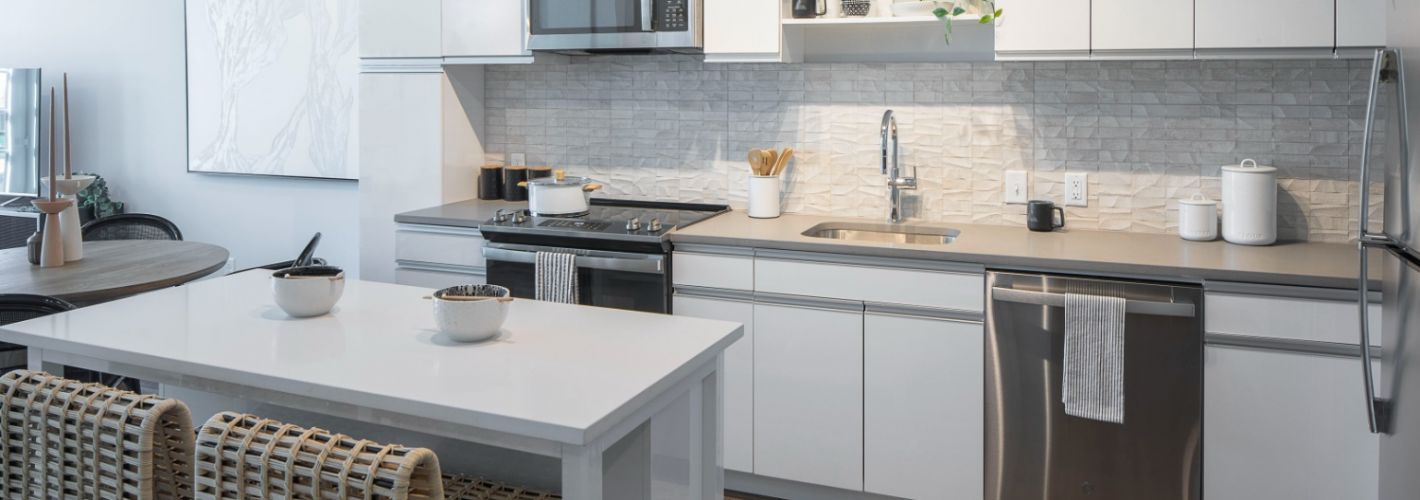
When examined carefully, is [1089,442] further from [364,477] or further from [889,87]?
[364,477]

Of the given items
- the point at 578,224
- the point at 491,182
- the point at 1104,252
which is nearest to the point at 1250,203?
the point at 1104,252

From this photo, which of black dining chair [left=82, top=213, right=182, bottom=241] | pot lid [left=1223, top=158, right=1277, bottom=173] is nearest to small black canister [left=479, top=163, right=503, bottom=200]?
black dining chair [left=82, top=213, right=182, bottom=241]

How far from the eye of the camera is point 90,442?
1.61 metres

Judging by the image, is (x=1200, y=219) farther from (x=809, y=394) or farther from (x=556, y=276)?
(x=556, y=276)

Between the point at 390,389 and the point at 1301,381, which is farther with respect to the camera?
the point at 1301,381

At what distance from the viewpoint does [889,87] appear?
3.74m

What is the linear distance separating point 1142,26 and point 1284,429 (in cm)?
118

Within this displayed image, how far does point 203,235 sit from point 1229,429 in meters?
4.73

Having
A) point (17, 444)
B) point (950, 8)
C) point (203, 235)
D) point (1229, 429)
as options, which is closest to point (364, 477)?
point (17, 444)

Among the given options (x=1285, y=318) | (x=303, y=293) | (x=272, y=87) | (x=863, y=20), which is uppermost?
(x=863, y=20)

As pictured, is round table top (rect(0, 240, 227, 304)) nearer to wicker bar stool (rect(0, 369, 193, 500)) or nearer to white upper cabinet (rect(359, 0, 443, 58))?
white upper cabinet (rect(359, 0, 443, 58))

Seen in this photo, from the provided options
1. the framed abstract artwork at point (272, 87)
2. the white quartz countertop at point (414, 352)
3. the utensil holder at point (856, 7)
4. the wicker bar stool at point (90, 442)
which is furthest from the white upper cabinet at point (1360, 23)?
the framed abstract artwork at point (272, 87)

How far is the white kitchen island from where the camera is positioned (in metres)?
1.68

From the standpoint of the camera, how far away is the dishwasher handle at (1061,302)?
2.83 metres
